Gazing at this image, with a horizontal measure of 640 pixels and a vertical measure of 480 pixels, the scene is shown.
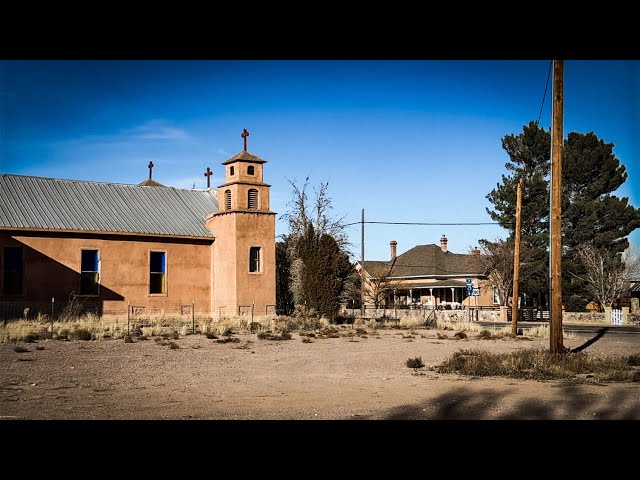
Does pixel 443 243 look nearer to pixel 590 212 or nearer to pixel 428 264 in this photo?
pixel 428 264

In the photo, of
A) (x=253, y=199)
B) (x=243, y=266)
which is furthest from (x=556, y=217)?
(x=253, y=199)

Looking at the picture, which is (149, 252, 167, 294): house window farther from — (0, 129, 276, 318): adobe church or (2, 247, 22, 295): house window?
(2, 247, 22, 295): house window

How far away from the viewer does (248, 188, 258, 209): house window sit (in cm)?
3291

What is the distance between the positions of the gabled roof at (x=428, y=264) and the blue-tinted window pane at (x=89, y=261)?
103 feet

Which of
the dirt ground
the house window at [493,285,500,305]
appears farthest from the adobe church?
the house window at [493,285,500,305]

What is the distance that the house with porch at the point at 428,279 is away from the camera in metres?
57.5

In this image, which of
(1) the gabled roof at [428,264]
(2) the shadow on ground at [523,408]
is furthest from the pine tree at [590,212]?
(2) the shadow on ground at [523,408]

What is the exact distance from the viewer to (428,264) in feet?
212

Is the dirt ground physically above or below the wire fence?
below

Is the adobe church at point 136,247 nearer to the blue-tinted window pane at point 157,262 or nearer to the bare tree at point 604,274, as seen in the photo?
the blue-tinted window pane at point 157,262

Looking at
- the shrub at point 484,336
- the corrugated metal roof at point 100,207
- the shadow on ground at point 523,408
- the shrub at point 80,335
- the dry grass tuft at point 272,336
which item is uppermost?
the corrugated metal roof at point 100,207

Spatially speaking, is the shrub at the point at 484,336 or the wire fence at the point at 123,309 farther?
the wire fence at the point at 123,309

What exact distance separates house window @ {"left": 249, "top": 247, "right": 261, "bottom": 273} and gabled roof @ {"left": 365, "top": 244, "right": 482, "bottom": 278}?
27.8m
